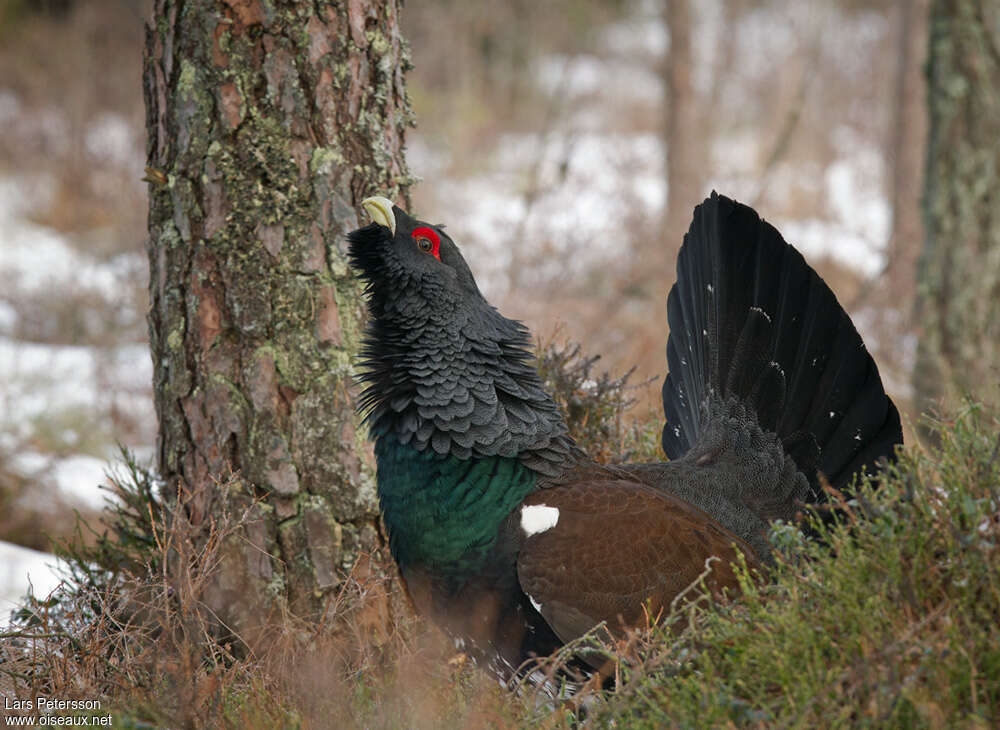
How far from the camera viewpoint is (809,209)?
13.5 metres

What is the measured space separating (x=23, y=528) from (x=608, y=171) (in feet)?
28.9

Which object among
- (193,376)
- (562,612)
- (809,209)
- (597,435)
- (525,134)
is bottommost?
(562,612)

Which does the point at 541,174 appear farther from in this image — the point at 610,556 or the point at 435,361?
the point at 610,556

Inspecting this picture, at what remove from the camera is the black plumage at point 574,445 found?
2586mm

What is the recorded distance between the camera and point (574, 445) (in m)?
2.96

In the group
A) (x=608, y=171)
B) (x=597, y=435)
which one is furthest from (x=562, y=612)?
(x=608, y=171)

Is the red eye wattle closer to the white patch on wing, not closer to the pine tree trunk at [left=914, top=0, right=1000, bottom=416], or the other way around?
the white patch on wing

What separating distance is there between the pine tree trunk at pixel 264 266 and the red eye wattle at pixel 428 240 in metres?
0.42

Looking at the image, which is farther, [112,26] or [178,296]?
[112,26]

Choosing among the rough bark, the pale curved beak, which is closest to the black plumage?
the pale curved beak

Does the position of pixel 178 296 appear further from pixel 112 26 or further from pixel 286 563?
pixel 112 26

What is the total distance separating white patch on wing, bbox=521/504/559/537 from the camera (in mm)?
2604

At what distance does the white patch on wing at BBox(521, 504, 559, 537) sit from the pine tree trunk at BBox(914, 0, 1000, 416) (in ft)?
12.1

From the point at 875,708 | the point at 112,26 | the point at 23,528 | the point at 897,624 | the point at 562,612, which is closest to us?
the point at 875,708
